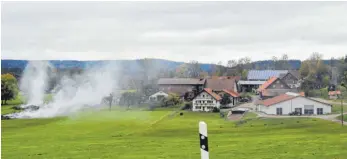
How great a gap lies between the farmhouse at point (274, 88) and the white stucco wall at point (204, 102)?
5976mm

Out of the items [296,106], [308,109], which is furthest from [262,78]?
[308,109]

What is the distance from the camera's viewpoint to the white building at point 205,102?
53656mm

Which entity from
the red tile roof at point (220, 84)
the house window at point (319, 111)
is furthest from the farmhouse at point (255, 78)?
the house window at point (319, 111)

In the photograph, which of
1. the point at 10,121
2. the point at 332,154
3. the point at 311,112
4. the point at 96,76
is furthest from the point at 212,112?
the point at 332,154

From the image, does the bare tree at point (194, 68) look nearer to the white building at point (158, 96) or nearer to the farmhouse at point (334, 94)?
the white building at point (158, 96)

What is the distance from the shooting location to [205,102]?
53.8 meters

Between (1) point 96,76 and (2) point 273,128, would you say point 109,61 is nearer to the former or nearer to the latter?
(1) point 96,76

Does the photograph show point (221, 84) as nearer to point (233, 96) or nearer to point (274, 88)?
point (233, 96)

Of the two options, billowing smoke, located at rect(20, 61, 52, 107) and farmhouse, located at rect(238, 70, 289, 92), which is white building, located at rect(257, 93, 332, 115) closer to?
farmhouse, located at rect(238, 70, 289, 92)

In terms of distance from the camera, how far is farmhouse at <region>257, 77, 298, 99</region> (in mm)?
57406

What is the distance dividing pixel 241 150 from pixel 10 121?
1442 inches

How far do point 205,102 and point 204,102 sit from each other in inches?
6.2

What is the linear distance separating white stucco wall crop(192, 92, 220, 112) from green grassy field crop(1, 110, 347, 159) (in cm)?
250

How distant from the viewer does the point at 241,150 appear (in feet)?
64.0
